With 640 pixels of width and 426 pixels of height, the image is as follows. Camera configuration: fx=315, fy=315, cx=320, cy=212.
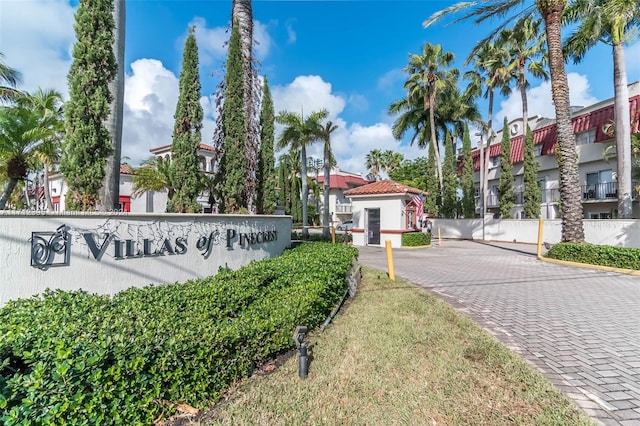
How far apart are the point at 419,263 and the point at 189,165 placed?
9.18 metres

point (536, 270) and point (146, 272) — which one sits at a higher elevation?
point (146, 272)

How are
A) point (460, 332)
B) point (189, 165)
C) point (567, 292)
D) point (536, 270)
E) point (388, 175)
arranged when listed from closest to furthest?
point (460, 332), point (567, 292), point (189, 165), point (536, 270), point (388, 175)

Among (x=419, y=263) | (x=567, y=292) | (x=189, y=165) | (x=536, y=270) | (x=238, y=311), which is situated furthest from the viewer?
(x=419, y=263)

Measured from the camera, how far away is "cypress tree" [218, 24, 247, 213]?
10062mm

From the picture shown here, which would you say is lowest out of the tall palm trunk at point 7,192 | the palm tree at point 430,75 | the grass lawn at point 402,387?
the grass lawn at point 402,387

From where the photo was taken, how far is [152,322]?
3213mm

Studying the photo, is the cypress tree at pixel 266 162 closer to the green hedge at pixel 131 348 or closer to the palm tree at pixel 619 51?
the green hedge at pixel 131 348

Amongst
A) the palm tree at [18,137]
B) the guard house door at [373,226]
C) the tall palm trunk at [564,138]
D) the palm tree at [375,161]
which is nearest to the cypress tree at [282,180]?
the palm tree at [375,161]

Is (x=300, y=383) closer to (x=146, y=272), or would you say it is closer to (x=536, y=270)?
(x=146, y=272)

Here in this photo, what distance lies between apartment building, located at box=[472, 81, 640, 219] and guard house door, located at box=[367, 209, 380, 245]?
14705 mm

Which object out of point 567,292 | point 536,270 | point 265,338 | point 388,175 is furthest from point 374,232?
point 388,175

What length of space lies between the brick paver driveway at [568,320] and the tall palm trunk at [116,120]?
735 centimetres

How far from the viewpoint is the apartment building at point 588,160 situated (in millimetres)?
21578

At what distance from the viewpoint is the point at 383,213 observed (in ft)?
62.1
